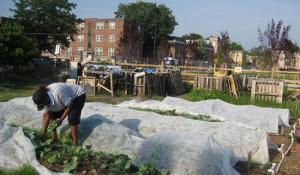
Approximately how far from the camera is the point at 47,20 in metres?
45.2

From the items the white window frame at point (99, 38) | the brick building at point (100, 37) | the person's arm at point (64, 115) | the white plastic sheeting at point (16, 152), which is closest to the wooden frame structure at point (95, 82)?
the person's arm at point (64, 115)

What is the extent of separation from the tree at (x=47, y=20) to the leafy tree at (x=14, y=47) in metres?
20.6

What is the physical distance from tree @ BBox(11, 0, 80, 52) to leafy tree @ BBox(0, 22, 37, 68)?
67.5 ft

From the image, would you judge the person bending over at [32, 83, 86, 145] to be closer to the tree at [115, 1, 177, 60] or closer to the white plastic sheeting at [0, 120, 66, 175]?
the white plastic sheeting at [0, 120, 66, 175]

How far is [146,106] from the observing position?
502 inches

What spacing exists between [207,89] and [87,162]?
15.2m

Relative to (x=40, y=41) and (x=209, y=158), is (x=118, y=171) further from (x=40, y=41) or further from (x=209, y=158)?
(x=40, y=41)

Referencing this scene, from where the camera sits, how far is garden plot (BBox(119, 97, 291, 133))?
37.5 ft

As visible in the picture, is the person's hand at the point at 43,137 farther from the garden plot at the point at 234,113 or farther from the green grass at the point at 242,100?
the green grass at the point at 242,100

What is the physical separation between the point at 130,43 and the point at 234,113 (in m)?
48.5

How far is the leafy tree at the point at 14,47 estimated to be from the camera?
71.5 feet

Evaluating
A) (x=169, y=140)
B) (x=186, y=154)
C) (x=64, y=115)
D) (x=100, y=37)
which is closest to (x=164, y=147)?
(x=169, y=140)

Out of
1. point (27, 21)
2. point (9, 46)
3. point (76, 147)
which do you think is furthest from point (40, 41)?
point (76, 147)

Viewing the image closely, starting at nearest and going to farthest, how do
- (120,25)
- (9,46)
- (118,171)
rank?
(118,171)
(9,46)
(120,25)
